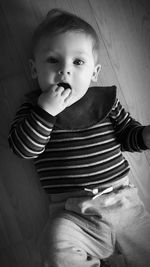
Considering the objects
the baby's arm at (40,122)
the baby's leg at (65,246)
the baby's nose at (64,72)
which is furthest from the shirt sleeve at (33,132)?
the baby's leg at (65,246)

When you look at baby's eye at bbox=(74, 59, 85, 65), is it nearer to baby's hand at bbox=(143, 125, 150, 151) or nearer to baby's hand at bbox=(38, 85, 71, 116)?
baby's hand at bbox=(38, 85, 71, 116)

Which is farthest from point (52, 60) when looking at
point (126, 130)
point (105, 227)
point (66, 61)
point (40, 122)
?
point (105, 227)

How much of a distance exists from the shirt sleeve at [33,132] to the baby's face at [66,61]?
89 millimetres

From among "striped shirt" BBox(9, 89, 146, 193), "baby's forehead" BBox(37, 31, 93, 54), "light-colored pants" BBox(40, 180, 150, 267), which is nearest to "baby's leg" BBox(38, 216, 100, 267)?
"light-colored pants" BBox(40, 180, 150, 267)

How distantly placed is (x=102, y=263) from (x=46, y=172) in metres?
0.33

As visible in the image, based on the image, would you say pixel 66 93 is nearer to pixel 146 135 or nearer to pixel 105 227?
pixel 146 135

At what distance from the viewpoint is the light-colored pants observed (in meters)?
0.84

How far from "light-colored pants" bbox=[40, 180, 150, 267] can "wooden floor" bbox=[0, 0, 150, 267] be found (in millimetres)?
162

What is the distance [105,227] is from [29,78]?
1.68ft

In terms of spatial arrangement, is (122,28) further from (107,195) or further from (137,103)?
(107,195)

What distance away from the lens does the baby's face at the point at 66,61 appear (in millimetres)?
824

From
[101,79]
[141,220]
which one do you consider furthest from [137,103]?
[141,220]

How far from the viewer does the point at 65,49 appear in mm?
828

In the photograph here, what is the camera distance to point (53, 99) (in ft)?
2.63
